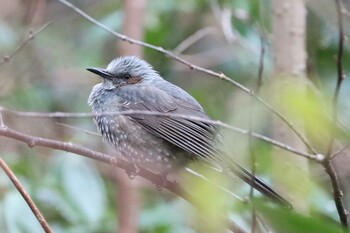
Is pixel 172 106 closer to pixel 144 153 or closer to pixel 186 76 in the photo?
pixel 144 153

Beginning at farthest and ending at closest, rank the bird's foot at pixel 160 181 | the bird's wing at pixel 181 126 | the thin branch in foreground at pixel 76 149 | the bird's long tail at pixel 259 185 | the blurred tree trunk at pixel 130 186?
the blurred tree trunk at pixel 130 186, the bird's wing at pixel 181 126, the bird's foot at pixel 160 181, the bird's long tail at pixel 259 185, the thin branch in foreground at pixel 76 149

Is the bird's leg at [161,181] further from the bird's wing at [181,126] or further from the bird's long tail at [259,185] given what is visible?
the bird's long tail at [259,185]

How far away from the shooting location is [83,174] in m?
4.33

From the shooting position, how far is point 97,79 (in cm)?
663

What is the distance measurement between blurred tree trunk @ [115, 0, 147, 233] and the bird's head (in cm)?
17

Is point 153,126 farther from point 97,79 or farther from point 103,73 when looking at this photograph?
point 97,79

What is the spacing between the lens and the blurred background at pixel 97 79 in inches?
166

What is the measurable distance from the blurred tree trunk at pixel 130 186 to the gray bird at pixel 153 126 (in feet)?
0.69

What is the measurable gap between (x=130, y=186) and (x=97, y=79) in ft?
8.51

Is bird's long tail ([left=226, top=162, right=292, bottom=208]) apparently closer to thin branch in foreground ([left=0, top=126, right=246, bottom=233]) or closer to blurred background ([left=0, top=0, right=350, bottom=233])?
thin branch in foreground ([left=0, top=126, right=246, bottom=233])

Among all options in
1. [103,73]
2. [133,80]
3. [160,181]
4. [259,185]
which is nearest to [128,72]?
[133,80]

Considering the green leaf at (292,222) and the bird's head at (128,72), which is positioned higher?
the bird's head at (128,72)

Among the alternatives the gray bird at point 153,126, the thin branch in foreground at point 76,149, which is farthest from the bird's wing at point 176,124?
the thin branch in foreground at point 76,149

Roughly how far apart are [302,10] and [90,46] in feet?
8.34
